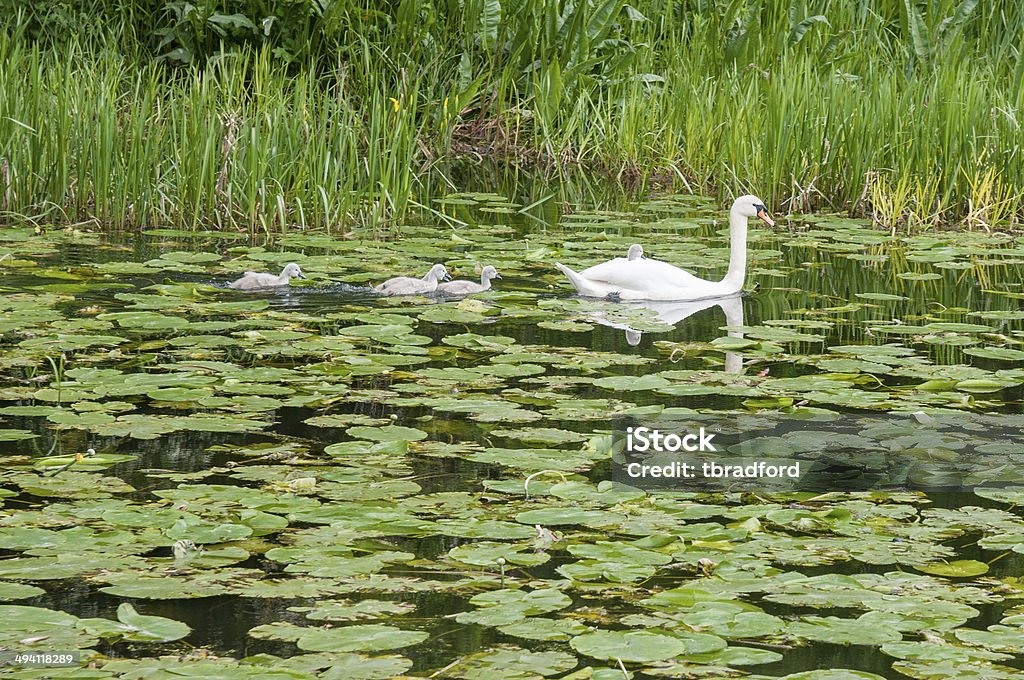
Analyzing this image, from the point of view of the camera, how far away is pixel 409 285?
6324 millimetres

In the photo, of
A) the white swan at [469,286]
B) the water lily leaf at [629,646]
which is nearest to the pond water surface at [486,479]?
the water lily leaf at [629,646]

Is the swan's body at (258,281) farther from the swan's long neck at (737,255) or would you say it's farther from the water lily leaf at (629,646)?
the water lily leaf at (629,646)

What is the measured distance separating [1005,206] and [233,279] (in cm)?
484

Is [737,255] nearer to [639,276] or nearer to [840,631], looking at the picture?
[639,276]

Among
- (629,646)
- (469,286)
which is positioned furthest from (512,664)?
(469,286)

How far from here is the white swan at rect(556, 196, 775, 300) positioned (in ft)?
21.3

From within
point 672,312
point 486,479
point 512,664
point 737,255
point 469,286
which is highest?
point 737,255

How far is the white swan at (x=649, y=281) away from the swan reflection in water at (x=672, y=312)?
0.10ft

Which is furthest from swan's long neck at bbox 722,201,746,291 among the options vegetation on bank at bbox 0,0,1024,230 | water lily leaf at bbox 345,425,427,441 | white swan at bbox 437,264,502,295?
water lily leaf at bbox 345,425,427,441

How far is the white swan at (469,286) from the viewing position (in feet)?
20.8

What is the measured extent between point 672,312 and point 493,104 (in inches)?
207

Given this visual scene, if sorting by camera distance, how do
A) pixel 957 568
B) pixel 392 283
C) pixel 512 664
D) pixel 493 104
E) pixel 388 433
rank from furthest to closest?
pixel 493 104 < pixel 392 283 < pixel 388 433 < pixel 957 568 < pixel 512 664

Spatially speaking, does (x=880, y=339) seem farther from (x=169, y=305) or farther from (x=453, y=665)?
(x=453, y=665)

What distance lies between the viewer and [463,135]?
11266 millimetres
